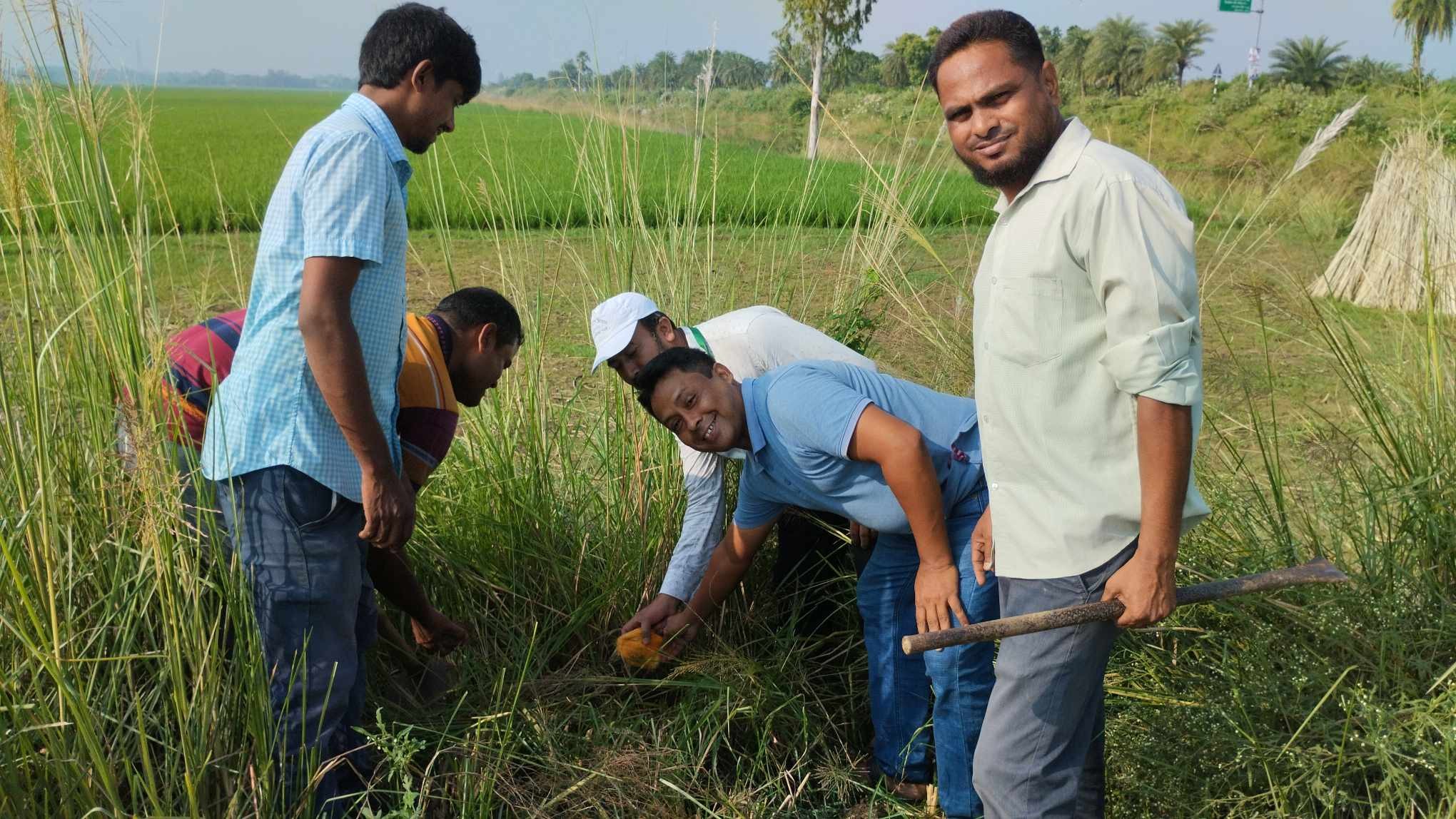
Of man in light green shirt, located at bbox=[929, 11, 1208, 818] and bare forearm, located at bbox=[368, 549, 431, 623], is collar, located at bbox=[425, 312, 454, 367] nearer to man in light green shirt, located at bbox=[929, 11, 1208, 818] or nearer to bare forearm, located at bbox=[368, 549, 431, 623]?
bare forearm, located at bbox=[368, 549, 431, 623]

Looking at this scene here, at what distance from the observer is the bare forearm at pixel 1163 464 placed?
1561mm

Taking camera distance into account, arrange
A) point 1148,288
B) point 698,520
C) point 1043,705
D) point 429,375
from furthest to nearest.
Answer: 1. point 698,520
2. point 429,375
3. point 1043,705
4. point 1148,288

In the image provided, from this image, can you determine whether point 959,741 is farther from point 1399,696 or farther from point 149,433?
point 149,433

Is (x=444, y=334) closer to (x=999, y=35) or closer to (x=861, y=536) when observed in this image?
(x=861, y=536)

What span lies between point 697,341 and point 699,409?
46cm

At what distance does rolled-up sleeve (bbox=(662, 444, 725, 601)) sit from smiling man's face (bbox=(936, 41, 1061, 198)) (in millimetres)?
1153

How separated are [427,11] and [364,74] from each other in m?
0.17

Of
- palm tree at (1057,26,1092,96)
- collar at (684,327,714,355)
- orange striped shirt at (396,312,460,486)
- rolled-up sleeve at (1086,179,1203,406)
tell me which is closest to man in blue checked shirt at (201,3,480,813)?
orange striped shirt at (396,312,460,486)

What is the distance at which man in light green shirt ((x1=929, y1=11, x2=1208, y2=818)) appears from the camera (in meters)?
1.55

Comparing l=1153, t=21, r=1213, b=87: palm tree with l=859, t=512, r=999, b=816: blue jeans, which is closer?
l=859, t=512, r=999, b=816: blue jeans

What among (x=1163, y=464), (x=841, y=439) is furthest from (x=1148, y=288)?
(x=841, y=439)

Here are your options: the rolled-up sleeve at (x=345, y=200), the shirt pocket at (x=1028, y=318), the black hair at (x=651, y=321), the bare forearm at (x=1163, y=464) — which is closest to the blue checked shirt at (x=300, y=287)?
the rolled-up sleeve at (x=345, y=200)

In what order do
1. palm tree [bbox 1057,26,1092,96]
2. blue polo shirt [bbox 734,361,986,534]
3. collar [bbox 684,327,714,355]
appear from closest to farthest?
1. blue polo shirt [bbox 734,361,986,534]
2. collar [bbox 684,327,714,355]
3. palm tree [bbox 1057,26,1092,96]

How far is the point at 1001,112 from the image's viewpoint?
5.68 feet
